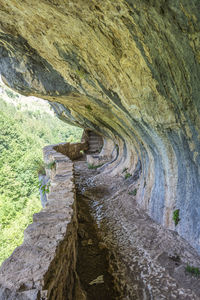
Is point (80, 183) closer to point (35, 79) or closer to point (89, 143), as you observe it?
point (35, 79)

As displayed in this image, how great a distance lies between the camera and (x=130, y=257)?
3594 mm

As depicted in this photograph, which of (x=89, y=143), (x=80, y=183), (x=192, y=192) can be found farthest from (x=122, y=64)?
(x=89, y=143)

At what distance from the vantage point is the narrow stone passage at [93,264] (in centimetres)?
282

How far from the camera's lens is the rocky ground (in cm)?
285

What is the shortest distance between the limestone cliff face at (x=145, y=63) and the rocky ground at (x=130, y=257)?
13.3 inches

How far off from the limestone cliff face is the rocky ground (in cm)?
34

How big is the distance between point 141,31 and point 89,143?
1506 centimetres

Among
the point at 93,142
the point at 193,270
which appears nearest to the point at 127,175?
the point at 193,270

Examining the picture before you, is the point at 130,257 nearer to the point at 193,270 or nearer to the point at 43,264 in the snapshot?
the point at 193,270

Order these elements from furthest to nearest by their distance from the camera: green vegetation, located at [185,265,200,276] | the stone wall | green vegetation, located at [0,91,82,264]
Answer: green vegetation, located at [0,91,82,264] → green vegetation, located at [185,265,200,276] → the stone wall

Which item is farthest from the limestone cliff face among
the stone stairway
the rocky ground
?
the stone stairway

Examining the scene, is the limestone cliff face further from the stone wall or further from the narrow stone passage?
the stone wall

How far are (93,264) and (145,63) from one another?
11.6 ft

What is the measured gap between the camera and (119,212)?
17.6 ft
